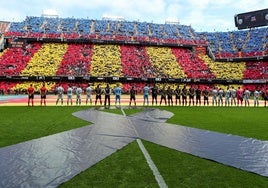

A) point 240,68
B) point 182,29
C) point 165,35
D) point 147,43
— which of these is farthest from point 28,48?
point 240,68

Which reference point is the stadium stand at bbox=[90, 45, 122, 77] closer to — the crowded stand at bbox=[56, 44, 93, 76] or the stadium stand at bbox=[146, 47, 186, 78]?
the crowded stand at bbox=[56, 44, 93, 76]

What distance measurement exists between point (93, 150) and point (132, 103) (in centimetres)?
2234

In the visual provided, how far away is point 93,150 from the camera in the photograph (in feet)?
27.8

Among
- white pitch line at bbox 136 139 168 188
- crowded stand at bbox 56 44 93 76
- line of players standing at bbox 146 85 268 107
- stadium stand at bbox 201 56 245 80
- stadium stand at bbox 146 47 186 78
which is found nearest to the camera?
white pitch line at bbox 136 139 168 188

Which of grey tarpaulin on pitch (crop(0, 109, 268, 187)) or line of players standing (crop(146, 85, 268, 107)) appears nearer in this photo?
grey tarpaulin on pitch (crop(0, 109, 268, 187))

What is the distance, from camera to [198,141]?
32.6 ft

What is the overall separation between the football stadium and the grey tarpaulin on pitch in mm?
33

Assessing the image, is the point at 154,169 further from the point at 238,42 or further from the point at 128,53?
the point at 238,42

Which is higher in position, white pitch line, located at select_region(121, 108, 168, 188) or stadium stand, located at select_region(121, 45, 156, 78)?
stadium stand, located at select_region(121, 45, 156, 78)

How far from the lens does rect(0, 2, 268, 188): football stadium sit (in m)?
6.70

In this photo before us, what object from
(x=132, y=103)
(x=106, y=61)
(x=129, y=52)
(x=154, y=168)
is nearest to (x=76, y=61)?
(x=106, y=61)

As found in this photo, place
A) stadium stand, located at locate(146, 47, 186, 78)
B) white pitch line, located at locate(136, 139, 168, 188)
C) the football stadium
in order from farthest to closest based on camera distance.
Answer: stadium stand, located at locate(146, 47, 186, 78)
the football stadium
white pitch line, located at locate(136, 139, 168, 188)

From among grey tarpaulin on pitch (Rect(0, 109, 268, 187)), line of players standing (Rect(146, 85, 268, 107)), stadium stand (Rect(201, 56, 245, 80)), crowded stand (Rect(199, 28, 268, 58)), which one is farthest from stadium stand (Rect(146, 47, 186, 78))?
grey tarpaulin on pitch (Rect(0, 109, 268, 187))

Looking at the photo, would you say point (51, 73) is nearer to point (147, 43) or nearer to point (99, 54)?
point (99, 54)
